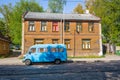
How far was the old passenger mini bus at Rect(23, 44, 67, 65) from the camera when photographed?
23.7 meters

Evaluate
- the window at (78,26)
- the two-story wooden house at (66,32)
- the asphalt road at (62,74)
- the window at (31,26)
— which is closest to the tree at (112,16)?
the two-story wooden house at (66,32)

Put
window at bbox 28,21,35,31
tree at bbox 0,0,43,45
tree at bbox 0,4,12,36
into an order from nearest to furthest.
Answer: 1. window at bbox 28,21,35,31
2. tree at bbox 0,0,43,45
3. tree at bbox 0,4,12,36

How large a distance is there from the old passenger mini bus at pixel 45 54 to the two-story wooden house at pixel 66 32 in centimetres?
995

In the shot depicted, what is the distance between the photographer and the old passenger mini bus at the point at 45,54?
2373cm

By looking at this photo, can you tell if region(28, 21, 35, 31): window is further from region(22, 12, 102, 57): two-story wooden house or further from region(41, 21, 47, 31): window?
region(41, 21, 47, 31): window

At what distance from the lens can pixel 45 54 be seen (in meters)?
24.0

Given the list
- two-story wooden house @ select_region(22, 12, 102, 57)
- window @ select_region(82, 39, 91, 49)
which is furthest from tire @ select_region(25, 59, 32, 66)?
window @ select_region(82, 39, 91, 49)

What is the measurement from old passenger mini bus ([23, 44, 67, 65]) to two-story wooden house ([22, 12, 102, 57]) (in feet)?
32.6

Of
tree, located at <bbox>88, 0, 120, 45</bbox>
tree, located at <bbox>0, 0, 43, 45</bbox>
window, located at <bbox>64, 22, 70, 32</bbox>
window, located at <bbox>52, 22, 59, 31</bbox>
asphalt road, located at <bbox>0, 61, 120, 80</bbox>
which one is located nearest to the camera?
asphalt road, located at <bbox>0, 61, 120, 80</bbox>

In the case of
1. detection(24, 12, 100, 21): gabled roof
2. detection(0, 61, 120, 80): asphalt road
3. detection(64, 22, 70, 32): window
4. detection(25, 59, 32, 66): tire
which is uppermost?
detection(24, 12, 100, 21): gabled roof

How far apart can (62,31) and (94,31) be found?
216 inches

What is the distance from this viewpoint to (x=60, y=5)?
6062 cm

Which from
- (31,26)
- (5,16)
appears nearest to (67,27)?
(31,26)

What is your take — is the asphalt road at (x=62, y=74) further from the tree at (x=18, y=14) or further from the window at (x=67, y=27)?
the tree at (x=18, y=14)
